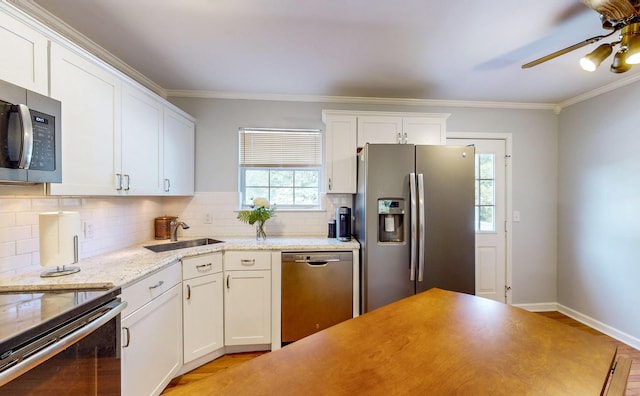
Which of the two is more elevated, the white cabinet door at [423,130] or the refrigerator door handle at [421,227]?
the white cabinet door at [423,130]

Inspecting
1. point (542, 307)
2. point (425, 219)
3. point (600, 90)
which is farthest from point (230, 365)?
point (600, 90)

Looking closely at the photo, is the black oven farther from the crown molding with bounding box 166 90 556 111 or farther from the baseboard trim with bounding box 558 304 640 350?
the baseboard trim with bounding box 558 304 640 350

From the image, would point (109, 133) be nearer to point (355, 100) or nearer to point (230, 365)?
point (230, 365)

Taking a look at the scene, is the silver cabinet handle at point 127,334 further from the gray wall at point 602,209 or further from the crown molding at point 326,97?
the gray wall at point 602,209

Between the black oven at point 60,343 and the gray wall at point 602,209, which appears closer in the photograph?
the black oven at point 60,343

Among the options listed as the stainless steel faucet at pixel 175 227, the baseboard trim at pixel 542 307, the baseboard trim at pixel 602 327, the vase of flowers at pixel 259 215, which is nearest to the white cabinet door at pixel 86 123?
the stainless steel faucet at pixel 175 227

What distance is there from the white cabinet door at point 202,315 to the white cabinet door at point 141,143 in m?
0.83

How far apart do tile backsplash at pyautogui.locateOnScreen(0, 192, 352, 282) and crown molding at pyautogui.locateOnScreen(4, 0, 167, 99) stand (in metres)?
1.01

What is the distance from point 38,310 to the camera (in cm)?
109

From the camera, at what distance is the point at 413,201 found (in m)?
2.29

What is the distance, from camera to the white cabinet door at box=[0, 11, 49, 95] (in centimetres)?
118

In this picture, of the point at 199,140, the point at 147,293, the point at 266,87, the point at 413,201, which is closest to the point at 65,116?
the point at 147,293

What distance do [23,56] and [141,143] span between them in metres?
0.87

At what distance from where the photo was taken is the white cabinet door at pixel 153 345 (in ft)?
5.03
